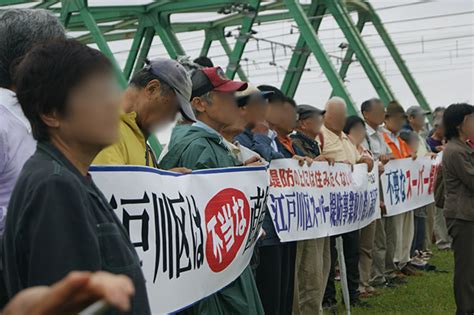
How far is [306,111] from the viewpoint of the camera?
311 inches

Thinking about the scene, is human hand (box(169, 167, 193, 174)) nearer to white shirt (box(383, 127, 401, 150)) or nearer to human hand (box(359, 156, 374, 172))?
human hand (box(359, 156, 374, 172))

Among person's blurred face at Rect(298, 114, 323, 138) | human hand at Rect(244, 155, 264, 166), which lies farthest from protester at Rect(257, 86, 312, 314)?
human hand at Rect(244, 155, 264, 166)

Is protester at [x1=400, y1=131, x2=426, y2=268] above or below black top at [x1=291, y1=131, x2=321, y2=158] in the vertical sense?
below

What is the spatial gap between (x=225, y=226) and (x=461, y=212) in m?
3.29

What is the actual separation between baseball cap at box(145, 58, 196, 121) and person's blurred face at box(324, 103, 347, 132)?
4.78 metres

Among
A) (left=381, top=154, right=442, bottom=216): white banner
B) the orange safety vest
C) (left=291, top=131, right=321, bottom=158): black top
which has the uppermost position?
(left=291, top=131, right=321, bottom=158): black top

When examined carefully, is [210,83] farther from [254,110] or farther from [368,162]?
[368,162]

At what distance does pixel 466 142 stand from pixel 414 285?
286 centimetres

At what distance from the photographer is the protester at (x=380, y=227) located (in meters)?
9.81

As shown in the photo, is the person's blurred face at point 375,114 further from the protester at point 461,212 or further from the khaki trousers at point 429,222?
the khaki trousers at point 429,222

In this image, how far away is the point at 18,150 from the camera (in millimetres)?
2854

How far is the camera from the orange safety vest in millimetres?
10294

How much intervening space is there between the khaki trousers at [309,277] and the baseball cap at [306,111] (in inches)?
48.7

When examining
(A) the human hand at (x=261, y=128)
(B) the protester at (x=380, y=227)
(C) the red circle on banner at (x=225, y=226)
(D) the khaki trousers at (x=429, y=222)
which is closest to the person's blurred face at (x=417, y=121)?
(D) the khaki trousers at (x=429, y=222)
